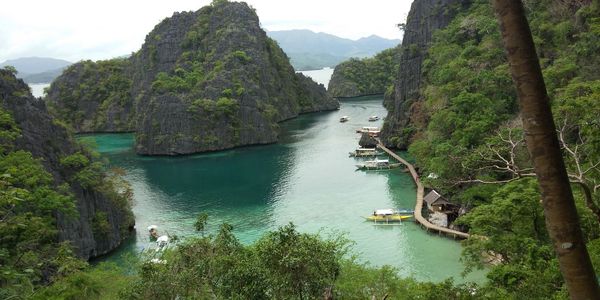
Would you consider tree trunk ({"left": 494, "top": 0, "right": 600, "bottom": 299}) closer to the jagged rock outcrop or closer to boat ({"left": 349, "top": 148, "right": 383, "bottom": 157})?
boat ({"left": 349, "top": 148, "right": 383, "bottom": 157})

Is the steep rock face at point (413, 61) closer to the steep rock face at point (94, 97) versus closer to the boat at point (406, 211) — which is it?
the boat at point (406, 211)

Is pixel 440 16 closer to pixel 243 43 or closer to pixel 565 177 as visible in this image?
pixel 243 43

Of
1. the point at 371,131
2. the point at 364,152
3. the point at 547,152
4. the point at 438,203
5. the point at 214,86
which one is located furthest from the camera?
the point at 214,86

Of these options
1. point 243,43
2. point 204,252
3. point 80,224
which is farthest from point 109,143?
point 204,252

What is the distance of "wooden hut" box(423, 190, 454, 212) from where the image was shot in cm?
3107

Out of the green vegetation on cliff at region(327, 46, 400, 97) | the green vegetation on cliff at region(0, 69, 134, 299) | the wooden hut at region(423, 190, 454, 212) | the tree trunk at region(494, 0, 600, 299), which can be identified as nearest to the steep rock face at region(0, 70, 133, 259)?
the green vegetation on cliff at region(0, 69, 134, 299)

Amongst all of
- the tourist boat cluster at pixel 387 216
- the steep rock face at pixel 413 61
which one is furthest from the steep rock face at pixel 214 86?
the tourist boat cluster at pixel 387 216

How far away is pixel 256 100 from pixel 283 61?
3071cm

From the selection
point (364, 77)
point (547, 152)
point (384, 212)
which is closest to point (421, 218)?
point (384, 212)

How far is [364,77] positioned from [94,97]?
6513 cm

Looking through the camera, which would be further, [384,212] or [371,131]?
[371,131]

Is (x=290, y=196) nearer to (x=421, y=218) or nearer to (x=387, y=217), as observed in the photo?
(x=387, y=217)

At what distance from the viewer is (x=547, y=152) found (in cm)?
359

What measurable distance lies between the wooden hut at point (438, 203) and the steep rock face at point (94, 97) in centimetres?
6925
